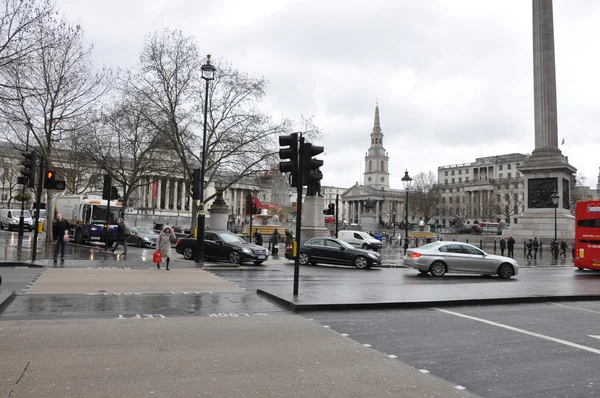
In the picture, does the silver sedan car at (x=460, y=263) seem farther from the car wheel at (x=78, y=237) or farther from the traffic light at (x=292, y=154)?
the car wheel at (x=78, y=237)

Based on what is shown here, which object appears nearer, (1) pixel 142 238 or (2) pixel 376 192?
(1) pixel 142 238

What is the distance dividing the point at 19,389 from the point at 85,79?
28.5 m

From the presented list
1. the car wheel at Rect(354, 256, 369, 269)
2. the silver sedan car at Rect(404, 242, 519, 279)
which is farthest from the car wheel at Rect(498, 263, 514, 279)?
the car wheel at Rect(354, 256, 369, 269)

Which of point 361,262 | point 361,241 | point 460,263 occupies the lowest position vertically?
point 361,262

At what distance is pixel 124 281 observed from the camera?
14.0 metres

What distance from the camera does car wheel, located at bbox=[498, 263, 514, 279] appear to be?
743 inches

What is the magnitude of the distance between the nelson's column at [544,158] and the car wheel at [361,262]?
82.3ft

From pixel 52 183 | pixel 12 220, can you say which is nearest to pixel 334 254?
pixel 52 183

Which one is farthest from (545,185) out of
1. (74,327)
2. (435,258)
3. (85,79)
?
(74,327)

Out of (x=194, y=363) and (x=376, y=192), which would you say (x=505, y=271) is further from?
(x=376, y=192)

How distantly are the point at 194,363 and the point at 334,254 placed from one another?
57.1 feet

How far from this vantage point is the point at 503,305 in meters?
11.6

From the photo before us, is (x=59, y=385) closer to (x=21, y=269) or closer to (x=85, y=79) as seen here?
(x=21, y=269)

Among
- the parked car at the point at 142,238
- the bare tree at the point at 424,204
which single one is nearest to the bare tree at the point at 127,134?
the parked car at the point at 142,238
